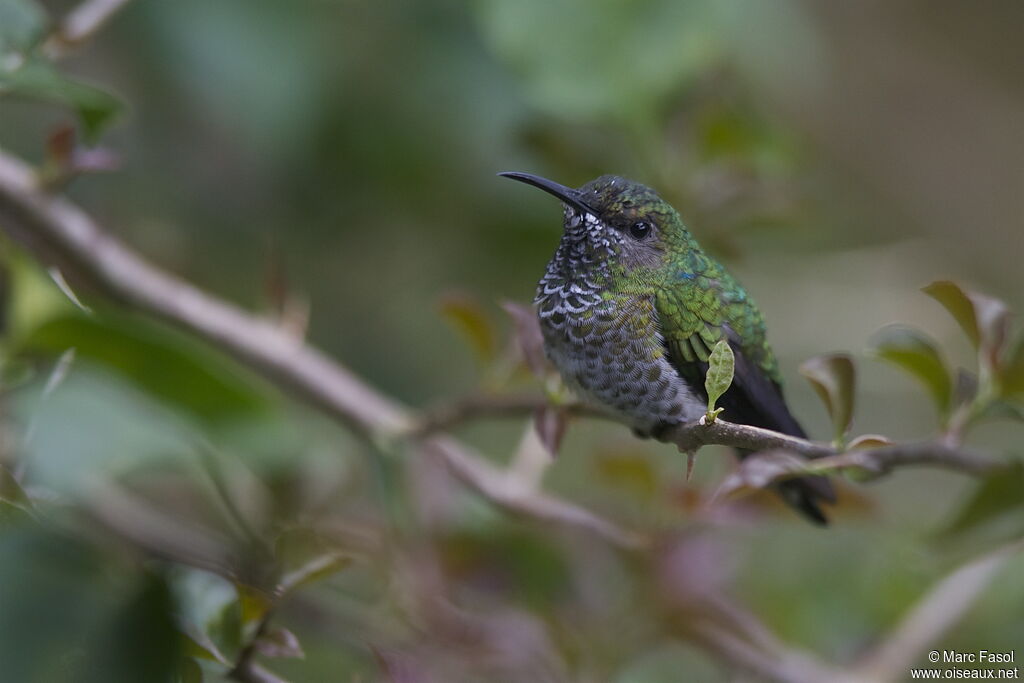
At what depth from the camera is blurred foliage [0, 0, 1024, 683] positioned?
1411 mm

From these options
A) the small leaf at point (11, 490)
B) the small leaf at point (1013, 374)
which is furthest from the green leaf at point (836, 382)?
the small leaf at point (11, 490)

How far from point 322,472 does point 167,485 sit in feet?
1.87

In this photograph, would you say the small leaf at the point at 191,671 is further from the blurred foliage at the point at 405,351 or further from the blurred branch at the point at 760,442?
the blurred branch at the point at 760,442

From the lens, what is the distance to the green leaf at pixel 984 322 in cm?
153

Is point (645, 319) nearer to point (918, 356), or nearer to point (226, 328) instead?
point (918, 356)

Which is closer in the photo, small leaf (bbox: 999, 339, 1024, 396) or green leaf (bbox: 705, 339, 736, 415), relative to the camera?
green leaf (bbox: 705, 339, 736, 415)

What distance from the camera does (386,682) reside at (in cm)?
141

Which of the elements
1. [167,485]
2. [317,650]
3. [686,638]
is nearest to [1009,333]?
[686,638]

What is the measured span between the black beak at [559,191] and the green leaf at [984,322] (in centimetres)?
57

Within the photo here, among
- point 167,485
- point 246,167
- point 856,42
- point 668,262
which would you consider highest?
point 856,42

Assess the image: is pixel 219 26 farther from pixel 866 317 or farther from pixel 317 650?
pixel 866 317

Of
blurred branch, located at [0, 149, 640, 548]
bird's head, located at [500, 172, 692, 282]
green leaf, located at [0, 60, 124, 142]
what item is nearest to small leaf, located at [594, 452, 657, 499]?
blurred branch, located at [0, 149, 640, 548]

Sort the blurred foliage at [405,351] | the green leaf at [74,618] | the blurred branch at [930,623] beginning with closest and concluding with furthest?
the green leaf at [74,618], the blurred foliage at [405,351], the blurred branch at [930,623]

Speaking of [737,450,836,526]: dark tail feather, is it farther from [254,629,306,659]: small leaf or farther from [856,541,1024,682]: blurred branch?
[254,629,306,659]: small leaf
